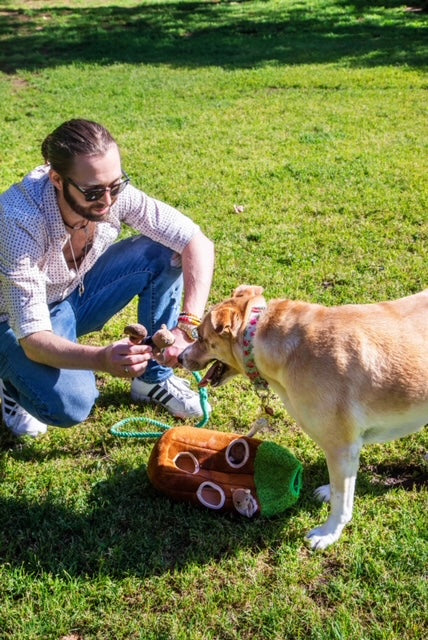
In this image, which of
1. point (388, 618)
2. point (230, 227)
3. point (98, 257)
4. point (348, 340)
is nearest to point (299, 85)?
point (230, 227)

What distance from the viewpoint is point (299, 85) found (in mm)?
13023

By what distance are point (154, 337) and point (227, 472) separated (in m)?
0.87

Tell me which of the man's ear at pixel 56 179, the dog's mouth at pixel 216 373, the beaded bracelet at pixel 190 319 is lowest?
the dog's mouth at pixel 216 373

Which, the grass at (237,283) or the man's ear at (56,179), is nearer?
the grass at (237,283)

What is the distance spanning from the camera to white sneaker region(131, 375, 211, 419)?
4.54 m

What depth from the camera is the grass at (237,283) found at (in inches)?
125

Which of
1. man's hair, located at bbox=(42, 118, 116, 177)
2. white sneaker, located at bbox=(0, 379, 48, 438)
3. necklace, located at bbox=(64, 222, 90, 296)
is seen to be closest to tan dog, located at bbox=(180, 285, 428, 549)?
necklace, located at bbox=(64, 222, 90, 296)

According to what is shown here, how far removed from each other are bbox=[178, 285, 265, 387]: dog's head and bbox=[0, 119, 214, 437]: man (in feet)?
0.45

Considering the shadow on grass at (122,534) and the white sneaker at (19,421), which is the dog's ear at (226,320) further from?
the white sneaker at (19,421)

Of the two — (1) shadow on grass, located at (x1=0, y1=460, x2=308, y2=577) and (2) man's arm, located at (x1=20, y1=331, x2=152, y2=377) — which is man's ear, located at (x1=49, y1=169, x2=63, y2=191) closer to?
(2) man's arm, located at (x1=20, y1=331, x2=152, y2=377)

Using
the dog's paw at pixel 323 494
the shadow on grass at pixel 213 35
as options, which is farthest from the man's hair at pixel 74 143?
the shadow on grass at pixel 213 35

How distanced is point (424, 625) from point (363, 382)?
1.14m

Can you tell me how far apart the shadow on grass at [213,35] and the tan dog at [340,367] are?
12.4 meters

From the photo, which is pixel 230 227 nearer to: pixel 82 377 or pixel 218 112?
pixel 82 377
